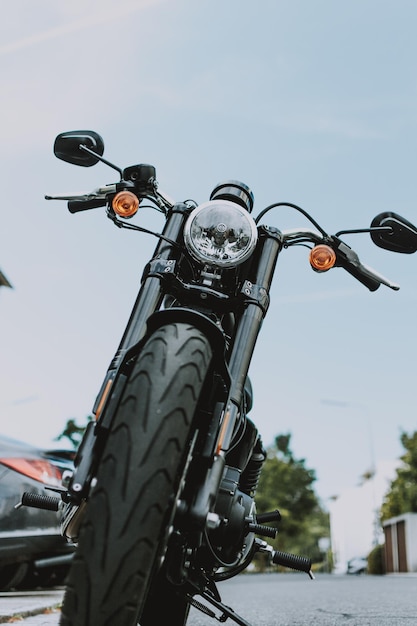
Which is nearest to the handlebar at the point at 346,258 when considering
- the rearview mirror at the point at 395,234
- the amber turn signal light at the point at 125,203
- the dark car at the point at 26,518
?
the rearview mirror at the point at 395,234

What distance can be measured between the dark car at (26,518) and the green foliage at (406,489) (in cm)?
4133

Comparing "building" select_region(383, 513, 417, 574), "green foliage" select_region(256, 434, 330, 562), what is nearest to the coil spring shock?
"building" select_region(383, 513, 417, 574)

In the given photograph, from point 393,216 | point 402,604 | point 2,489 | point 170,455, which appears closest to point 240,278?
point 393,216

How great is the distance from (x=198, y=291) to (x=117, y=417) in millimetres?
760

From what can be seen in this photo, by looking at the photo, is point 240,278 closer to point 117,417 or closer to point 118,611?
point 117,417

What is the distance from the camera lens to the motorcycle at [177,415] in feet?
6.39

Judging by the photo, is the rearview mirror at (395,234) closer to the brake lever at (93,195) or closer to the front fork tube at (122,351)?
the front fork tube at (122,351)

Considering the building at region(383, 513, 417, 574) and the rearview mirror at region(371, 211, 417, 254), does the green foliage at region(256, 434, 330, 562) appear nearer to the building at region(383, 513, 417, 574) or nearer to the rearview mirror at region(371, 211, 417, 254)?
the building at region(383, 513, 417, 574)

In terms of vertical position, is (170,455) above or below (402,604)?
below

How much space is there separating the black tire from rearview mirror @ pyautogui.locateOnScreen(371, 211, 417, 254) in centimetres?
157

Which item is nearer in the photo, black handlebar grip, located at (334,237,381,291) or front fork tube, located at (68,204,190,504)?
front fork tube, located at (68,204,190,504)

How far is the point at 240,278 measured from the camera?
303 cm

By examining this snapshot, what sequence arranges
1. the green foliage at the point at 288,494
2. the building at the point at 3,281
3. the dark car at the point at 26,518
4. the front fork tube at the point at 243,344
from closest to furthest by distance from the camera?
the front fork tube at the point at 243,344
the dark car at the point at 26,518
the building at the point at 3,281
the green foliage at the point at 288,494

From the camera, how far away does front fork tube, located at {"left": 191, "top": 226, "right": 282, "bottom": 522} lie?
2.27 m
